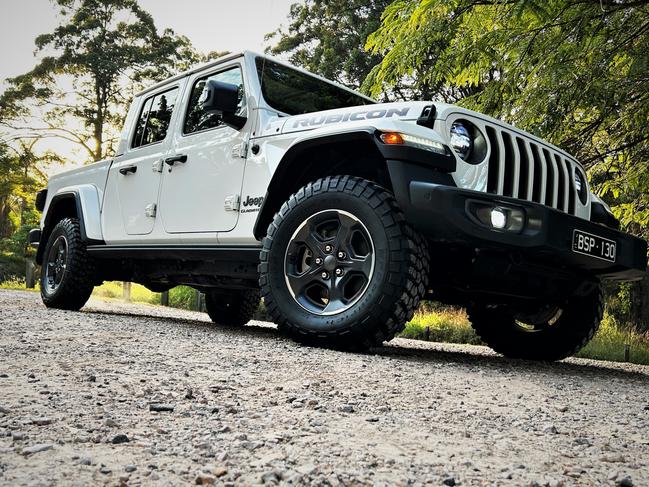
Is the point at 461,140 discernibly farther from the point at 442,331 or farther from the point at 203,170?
the point at 442,331

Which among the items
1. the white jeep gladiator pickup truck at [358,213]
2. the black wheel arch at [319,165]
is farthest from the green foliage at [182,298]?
the black wheel arch at [319,165]

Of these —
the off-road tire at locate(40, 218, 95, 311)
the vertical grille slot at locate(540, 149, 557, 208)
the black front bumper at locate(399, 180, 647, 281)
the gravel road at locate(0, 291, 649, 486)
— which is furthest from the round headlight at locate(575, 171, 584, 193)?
the off-road tire at locate(40, 218, 95, 311)

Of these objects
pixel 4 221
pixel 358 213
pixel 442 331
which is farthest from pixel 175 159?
pixel 4 221

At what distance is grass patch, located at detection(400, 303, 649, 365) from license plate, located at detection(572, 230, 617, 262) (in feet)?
16.5

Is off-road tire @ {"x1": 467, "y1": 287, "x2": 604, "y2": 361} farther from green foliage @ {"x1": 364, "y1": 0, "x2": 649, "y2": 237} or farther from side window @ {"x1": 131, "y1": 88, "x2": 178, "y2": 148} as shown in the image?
side window @ {"x1": 131, "y1": 88, "x2": 178, "y2": 148}

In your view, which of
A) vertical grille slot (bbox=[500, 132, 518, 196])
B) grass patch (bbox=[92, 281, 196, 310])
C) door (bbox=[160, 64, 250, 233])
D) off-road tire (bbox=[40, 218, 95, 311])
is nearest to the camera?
vertical grille slot (bbox=[500, 132, 518, 196])

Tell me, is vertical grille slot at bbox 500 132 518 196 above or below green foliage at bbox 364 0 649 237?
below

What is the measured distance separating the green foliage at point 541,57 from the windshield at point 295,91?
1.00 m

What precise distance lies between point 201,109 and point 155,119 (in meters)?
0.77

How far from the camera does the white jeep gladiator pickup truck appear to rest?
334 centimetres

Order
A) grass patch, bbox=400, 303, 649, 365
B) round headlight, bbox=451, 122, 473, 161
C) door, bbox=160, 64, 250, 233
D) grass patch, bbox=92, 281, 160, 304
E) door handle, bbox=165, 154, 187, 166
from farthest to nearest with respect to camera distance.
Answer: grass patch, bbox=92, 281, 160, 304 → grass patch, bbox=400, 303, 649, 365 → door handle, bbox=165, 154, 187, 166 → door, bbox=160, 64, 250, 233 → round headlight, bbox=451, 122, 473, 161

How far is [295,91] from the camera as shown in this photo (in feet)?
15.9

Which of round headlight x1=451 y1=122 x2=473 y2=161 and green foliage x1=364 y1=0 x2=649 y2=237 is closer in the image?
round headlight x1=451 y1=122 x2=473 y2=161

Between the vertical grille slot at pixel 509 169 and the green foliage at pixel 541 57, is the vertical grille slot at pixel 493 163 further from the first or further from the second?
the green foliage at pixel 541 57
